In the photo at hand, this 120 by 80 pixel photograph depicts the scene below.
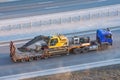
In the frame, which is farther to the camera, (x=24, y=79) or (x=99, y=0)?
(x=99, y=0)

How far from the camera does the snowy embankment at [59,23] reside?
34219mm

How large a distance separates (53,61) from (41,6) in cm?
1427

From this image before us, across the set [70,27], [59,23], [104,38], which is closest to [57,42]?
[104,38]

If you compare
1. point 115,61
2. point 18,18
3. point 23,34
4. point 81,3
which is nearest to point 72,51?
point 115,61

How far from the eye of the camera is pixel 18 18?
37812 millimetres

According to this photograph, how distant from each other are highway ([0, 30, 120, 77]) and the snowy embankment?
14.8 ft

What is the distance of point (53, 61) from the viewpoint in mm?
28344

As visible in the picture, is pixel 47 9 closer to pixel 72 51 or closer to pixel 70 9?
pixel 70 9

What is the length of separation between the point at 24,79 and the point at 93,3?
17.8 m

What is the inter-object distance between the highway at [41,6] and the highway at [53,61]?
997 cm

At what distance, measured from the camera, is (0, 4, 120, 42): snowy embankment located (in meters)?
34.2

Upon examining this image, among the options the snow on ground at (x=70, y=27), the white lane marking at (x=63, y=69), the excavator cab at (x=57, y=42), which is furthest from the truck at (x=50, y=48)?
the snow on ground at (x=70, y=27)

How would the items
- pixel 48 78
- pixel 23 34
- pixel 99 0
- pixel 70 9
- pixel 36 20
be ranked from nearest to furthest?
pixel 48 78
pixel 23 34
pixel 36 20
pixel 70 9
pixel 99 0

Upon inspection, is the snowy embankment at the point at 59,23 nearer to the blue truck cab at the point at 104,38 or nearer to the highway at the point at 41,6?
the highway at the point at 41,6
